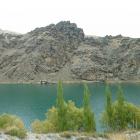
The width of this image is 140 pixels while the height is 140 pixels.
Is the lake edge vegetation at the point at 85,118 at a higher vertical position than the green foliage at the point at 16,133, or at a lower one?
lower

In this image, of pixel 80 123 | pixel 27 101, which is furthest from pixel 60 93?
pixel 27 101

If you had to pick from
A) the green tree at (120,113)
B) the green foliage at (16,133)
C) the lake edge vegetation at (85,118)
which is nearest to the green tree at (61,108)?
the lake edge vegetation at (85,118)

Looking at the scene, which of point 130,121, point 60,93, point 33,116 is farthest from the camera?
point 33,116

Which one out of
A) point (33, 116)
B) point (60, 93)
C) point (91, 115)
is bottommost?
point (33, 116)

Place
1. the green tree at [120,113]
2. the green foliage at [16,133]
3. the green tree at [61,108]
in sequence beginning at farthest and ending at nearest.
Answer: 1. the green tree at [120,113]
2. the green tree at [61,108]
3. the green foliage at [16,133]

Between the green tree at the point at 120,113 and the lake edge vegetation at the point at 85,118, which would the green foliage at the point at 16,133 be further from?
the green tree at the point at 120,113

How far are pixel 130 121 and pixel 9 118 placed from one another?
27.9m

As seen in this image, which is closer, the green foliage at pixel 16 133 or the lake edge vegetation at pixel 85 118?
the green foliage at pixel 16 133

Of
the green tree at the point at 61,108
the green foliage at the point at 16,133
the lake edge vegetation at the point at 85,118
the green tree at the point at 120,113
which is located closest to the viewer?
the green foliage at the point at 16,133

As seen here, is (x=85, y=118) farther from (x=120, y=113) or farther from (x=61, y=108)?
(x=120, y=113)

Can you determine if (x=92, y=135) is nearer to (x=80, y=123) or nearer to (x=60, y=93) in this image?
(x=60, y=93)

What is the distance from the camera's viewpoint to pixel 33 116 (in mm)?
135250

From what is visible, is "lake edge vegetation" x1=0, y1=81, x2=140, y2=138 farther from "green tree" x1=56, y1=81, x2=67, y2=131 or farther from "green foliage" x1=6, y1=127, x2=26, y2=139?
"green foliage" x1=6, y1=127, x2=26, y2=139

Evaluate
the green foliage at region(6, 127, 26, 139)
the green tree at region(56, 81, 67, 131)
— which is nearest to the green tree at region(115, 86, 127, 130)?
the green tree at region(56, 81, 67, 131)
